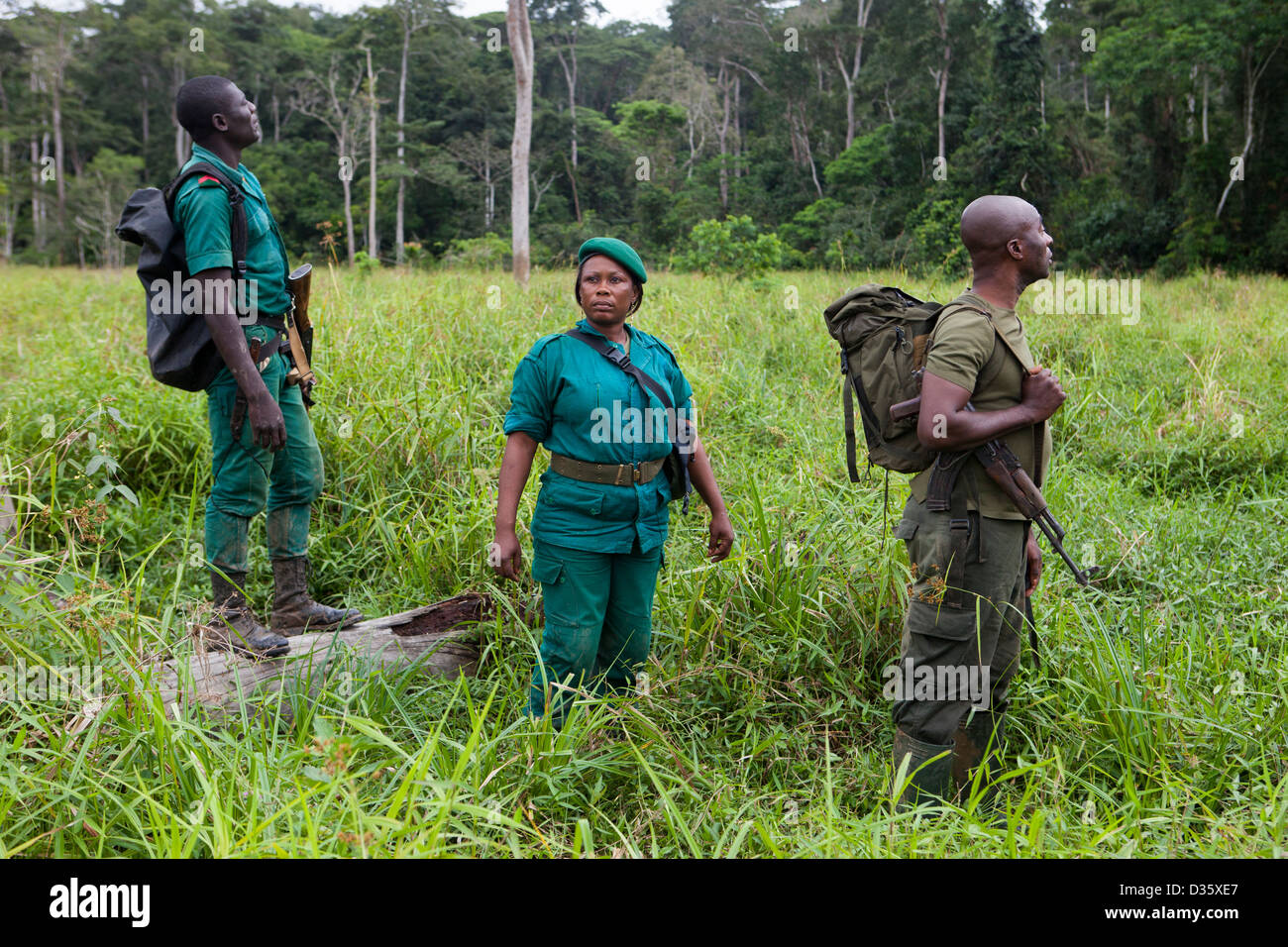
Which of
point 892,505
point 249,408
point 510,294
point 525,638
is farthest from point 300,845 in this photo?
point 510,294

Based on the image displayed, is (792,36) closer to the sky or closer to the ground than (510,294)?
closer to the sky

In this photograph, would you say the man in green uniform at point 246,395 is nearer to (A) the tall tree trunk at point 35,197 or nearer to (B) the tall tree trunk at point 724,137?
(B) the tall tree trunk at point 724,137

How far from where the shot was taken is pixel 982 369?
2.43 meters

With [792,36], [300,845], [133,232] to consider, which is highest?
[792,36]

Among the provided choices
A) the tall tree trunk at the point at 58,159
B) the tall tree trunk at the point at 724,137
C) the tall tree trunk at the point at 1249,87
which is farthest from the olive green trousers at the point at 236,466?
the tall tree trunk at the point at 58,159

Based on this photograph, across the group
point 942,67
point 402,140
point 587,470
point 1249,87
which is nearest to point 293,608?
point 587,470

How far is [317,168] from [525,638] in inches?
1358

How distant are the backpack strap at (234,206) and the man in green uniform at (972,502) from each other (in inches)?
90.0

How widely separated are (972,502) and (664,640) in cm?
132

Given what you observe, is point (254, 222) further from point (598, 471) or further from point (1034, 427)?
point (1034, 427)

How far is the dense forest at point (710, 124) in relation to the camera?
20984 millimetres
